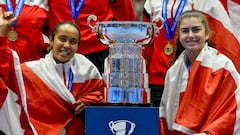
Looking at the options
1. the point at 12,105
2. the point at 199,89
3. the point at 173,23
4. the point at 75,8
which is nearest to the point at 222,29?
the point at 173,23

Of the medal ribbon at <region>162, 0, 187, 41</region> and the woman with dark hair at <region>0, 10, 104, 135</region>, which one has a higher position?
the medal ribbon at <region>162, 0, 187, 41</region>

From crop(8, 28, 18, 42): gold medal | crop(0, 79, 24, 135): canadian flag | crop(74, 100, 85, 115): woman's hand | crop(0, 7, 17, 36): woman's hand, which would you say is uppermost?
crop(0, 7, 17, 36): woman's hand

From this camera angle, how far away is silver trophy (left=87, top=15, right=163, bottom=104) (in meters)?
2.91

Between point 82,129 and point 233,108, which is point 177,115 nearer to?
point 233,108

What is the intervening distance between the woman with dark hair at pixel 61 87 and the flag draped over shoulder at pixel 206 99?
0.46 metres

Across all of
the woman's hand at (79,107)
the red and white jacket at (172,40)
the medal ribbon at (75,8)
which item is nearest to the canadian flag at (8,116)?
the woman's hand at (79,107)

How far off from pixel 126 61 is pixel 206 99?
525 millimetres

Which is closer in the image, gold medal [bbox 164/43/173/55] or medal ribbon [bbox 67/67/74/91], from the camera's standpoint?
medal ribbon [bbox 67/67/74/91]

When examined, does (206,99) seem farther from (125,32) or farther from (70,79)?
(70,79)

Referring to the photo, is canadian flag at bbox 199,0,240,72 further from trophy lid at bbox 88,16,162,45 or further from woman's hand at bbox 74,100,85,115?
trophy lid at bbox 88,16,162,45

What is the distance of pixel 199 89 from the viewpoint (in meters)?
3.29

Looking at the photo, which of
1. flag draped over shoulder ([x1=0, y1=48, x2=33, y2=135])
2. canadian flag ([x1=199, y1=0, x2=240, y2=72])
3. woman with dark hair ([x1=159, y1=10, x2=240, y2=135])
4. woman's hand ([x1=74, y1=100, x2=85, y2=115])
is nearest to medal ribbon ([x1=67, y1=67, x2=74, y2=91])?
woman's hand ([x1=74, y1=100, x2=85, y2=115])

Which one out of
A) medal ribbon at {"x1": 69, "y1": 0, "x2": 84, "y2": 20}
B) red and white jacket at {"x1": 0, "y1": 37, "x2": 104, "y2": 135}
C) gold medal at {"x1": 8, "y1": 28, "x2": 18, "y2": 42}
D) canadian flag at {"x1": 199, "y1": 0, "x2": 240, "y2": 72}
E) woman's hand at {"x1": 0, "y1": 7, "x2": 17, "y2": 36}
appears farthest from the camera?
canadian flag at {"x1": 199, "y1": 0, "x2": 240, "y2": 72}

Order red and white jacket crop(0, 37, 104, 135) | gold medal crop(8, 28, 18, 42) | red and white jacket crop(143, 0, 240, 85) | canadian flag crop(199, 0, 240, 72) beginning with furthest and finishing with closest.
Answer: canadian flag crop(199, 0, 240, 72) < red and white jacket crop(143, 0, 240, 85) < gold medal crop(8, 28, 18, 42) < red and white jacket crop(0, 37, 104, 135)
